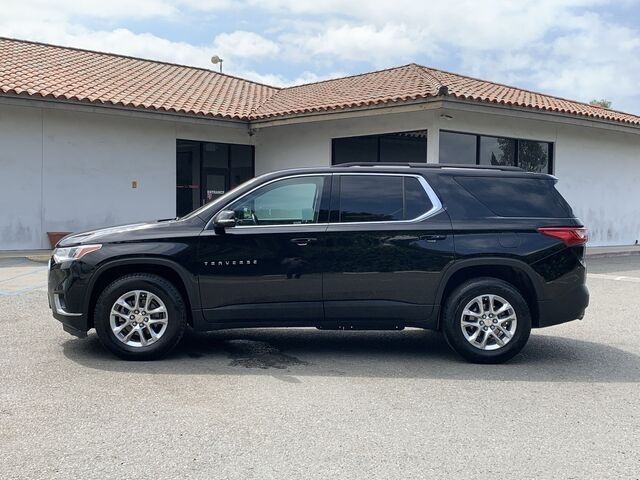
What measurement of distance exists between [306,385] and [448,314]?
1598mm

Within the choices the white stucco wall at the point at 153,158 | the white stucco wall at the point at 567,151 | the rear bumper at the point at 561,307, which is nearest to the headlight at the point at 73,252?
the rear bumper at the point at 561,307

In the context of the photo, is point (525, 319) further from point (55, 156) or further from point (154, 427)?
point (55, 156)

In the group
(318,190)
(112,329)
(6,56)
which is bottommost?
(112,329)

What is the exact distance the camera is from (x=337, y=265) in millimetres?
5832

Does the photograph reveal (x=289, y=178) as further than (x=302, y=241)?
Yes

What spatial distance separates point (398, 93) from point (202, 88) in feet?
24.4

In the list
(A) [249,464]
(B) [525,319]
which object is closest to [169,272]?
(A) [249,464]

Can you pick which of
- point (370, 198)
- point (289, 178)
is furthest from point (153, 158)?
point (370, 198)

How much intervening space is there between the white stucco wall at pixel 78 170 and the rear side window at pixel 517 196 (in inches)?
453

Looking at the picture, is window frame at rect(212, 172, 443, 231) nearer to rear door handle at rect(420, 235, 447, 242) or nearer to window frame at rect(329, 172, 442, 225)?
window frame at rect(329, 172, 442, 225)

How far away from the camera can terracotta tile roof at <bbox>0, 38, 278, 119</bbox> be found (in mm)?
14547

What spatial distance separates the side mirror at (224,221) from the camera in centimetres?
568

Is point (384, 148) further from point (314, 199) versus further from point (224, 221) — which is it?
point (224, 221)

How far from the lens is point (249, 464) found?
3668 millimetres
